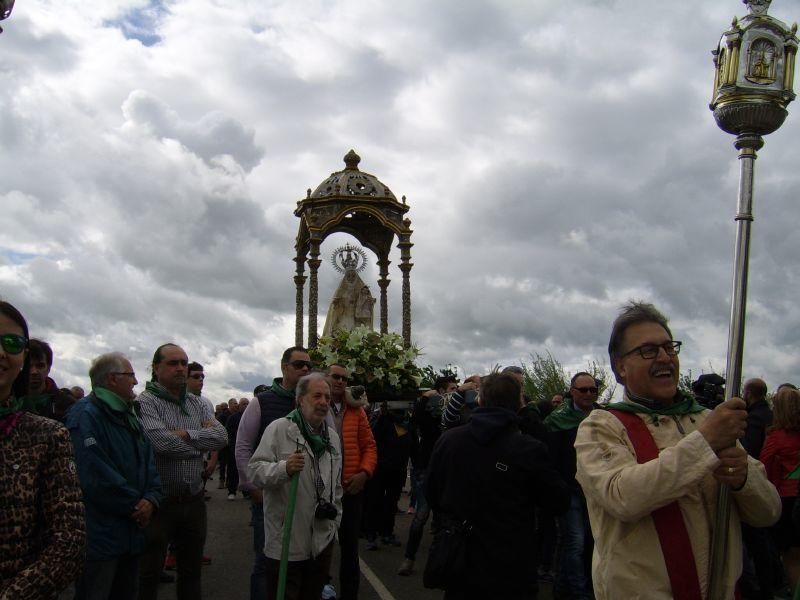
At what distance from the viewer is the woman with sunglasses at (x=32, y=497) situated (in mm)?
2623

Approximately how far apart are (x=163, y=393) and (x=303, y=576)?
1834mm

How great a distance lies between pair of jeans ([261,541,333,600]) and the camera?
5.39m

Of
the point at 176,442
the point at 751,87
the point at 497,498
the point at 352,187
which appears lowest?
the point at 497,498

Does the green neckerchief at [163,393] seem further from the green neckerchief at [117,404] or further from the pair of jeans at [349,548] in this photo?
the pair of jeans at [349,548]

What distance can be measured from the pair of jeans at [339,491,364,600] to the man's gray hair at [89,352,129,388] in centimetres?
248

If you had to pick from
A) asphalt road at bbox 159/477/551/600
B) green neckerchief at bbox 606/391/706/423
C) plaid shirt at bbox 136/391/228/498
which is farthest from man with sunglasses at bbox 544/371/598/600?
green neckerchief at bbox 606/391/706/423

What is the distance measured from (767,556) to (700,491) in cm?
507

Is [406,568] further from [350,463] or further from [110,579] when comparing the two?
[110,579]

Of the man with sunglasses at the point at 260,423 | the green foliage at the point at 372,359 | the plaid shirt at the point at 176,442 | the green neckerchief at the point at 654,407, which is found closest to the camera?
the green neckerchief at the point at 654,407

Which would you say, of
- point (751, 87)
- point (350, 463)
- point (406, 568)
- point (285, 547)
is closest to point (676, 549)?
point (751, 87)

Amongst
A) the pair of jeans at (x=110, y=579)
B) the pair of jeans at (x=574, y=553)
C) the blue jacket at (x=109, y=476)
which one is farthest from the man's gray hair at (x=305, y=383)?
the pair of jeans at (x=574, y=553)

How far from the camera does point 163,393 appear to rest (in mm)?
6289

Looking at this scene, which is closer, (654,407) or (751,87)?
(654,407)

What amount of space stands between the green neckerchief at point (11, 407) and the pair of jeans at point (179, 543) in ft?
10.4
